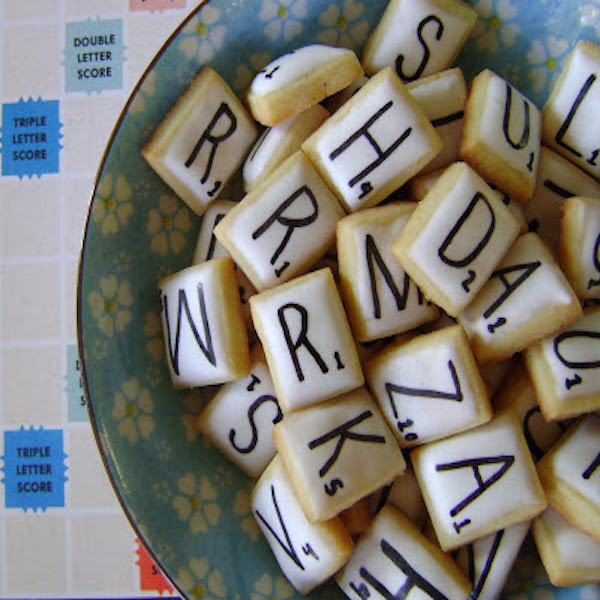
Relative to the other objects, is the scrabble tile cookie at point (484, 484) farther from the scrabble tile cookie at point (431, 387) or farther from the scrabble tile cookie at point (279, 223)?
the scrabble tile cookie at point (279, 223)

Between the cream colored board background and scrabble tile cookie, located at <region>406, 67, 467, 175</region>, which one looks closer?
scrabble tile cookie, located at <region>406, 67, 467, 175</region>

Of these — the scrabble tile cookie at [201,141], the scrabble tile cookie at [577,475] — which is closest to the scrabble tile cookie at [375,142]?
the scrabble tile cookie at [201,141]

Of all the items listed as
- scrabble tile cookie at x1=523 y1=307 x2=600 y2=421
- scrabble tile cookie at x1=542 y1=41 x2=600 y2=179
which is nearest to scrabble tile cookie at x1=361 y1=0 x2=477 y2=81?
scrabble tile cookie at x1=542 y1=41 x2=600 y2=179

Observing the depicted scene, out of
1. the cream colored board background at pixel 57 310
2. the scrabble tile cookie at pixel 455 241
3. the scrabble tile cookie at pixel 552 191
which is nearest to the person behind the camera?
the scrabble tile cookie at pixel 455 241

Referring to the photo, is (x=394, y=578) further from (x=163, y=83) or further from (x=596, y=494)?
(x=163, y=83)

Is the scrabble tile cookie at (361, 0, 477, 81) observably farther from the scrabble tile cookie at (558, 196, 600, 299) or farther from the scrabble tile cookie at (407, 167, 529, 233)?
the scrabble tile cookie at (558, 196, 600, 299)
